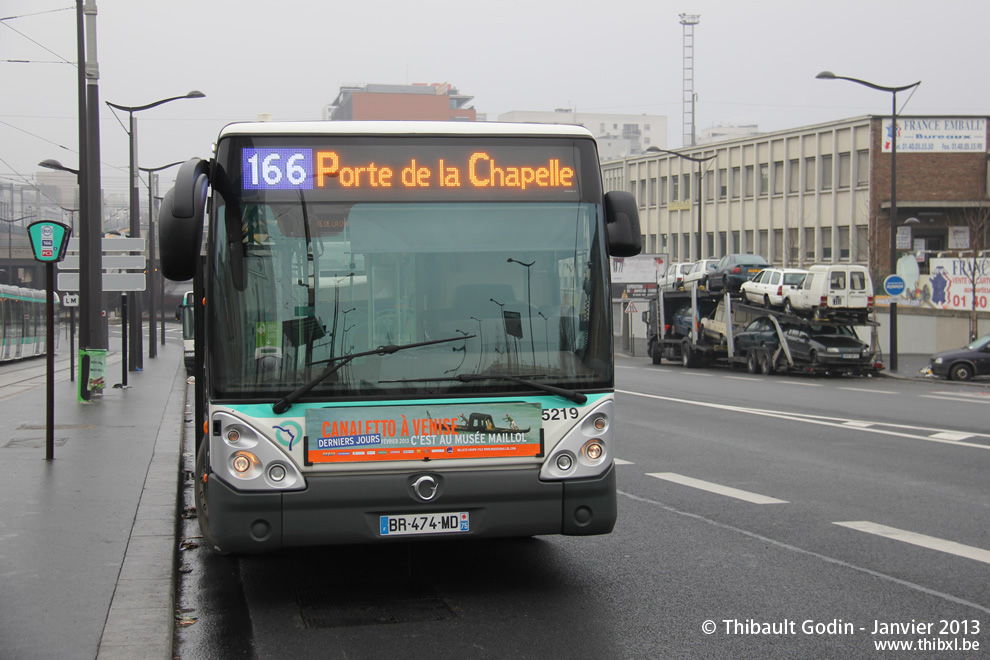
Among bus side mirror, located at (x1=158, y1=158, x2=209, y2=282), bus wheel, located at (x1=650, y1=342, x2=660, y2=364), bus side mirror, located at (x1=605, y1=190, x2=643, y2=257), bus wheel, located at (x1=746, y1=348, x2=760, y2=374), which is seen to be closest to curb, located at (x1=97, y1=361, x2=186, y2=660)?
bus side mirror, located at (x1=158, y1=158, x2=209, y2=282)

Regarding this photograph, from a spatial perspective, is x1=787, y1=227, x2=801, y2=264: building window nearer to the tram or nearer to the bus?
the tram

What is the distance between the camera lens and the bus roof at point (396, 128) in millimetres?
6145

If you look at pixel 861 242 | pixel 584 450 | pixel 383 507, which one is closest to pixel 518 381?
pixel 584 450

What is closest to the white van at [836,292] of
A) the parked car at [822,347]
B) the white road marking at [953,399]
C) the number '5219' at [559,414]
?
the parked car at [822,347]

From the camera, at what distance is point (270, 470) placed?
5.86 meters

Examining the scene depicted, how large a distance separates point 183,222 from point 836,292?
28532 millimetres

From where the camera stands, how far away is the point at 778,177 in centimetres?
6388

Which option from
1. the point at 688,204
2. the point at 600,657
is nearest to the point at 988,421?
the point at 600,657

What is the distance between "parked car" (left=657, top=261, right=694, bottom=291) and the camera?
41309mm

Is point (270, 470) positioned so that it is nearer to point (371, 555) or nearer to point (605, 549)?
point (371, 555)

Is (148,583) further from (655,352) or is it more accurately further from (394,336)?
(655,352)

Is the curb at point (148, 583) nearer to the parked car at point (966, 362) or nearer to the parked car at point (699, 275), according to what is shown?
the parked car at point (966, 362)

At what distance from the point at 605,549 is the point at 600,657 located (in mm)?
2487

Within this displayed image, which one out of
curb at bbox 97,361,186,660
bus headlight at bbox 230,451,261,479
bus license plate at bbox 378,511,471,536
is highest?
bus headlight at bbox 230,451,261,479
